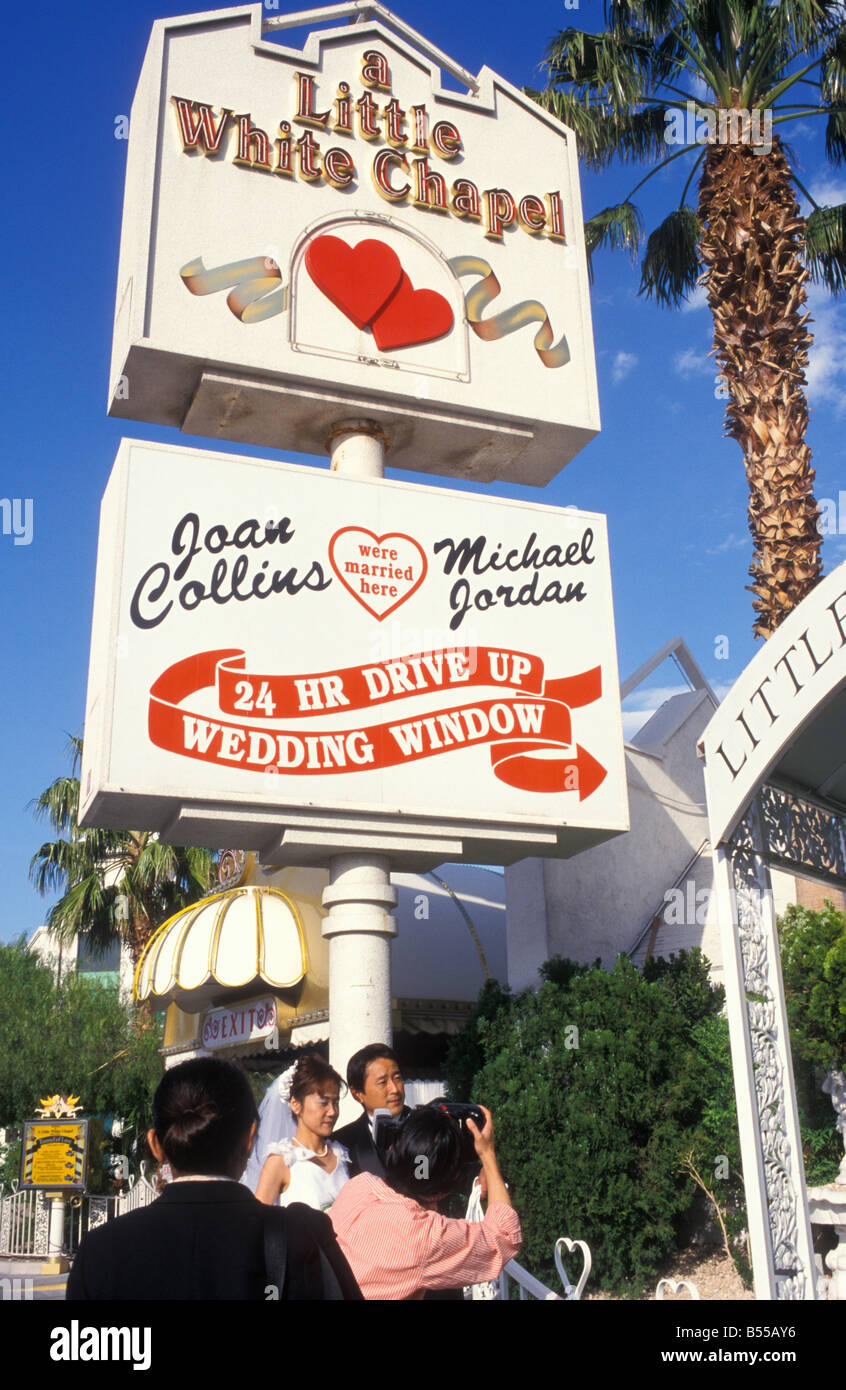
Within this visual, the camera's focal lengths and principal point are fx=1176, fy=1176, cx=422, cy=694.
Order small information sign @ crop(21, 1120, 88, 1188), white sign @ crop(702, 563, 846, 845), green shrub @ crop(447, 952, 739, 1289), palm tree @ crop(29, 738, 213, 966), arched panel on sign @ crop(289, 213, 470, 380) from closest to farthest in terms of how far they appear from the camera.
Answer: white sign @ crop(702, 563, 846, 845), green shrub @ crop(447, 952, 739, 1289), arched panel on sign @ crop(289, 213, 470, 380), small information sign @ crop(21, 1120, 88, 1188), palm tree @ crop(29, 738, 213, 966)

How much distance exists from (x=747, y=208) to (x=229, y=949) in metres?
9.98

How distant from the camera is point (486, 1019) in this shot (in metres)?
11.7

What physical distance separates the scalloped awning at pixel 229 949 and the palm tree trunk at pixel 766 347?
240 inches

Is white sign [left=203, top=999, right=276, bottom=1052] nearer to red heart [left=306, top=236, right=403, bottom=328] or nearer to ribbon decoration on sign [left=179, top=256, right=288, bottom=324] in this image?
ribbon decoration on sign [left=179, top=256, right=288, bottom=324]

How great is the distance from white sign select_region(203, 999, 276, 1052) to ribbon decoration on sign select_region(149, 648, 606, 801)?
4.65m

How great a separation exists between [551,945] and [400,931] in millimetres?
2474

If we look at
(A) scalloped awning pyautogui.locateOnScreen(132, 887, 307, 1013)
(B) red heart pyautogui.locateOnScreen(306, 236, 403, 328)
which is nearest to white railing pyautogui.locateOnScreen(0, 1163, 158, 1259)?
(A) scalloped awning pyautogui.locateOnScreen(132, 887, 307, 1013)

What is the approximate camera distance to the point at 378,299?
38.2ft

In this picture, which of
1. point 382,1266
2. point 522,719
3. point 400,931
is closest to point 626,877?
point 400,931

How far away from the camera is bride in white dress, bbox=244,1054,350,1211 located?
5.71 meters

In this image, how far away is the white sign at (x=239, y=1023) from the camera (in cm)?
1341

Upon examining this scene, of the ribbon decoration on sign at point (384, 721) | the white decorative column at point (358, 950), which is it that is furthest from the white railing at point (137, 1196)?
the ribbon decoration on sign at point (384, 721)

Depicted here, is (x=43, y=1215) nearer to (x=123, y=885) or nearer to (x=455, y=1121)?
(x=123, y=885)

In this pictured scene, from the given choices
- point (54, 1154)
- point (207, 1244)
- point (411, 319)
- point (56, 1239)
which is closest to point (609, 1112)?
point (411, 319)
